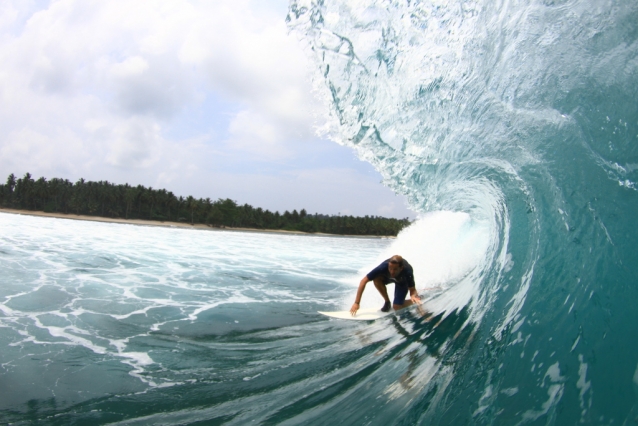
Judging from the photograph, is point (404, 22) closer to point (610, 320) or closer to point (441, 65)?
point (441, 65)

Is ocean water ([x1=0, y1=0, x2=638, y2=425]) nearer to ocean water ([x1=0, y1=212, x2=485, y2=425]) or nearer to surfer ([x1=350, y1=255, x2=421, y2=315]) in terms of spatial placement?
ocean water ([x1=0, y1=212, x2=485, y2=425])

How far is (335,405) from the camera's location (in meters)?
3.16

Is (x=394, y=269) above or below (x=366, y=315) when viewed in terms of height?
above

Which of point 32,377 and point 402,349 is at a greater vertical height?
point 402,349

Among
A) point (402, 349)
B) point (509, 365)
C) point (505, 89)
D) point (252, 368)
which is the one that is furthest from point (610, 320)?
point (505, 89)

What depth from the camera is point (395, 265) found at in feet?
19.6

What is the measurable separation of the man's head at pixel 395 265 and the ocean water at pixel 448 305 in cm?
77

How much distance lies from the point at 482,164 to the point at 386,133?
75.3 inches

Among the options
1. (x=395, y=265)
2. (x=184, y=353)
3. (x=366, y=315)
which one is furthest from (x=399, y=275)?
(x=184, y=353)

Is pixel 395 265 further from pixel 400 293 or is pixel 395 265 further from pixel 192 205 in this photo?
pixel 192 205

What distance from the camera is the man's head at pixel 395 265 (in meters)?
5.94

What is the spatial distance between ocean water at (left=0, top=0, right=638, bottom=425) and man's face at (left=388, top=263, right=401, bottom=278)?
763mm

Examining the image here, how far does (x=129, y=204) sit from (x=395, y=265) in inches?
3756

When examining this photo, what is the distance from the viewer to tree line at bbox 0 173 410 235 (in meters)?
90.4
